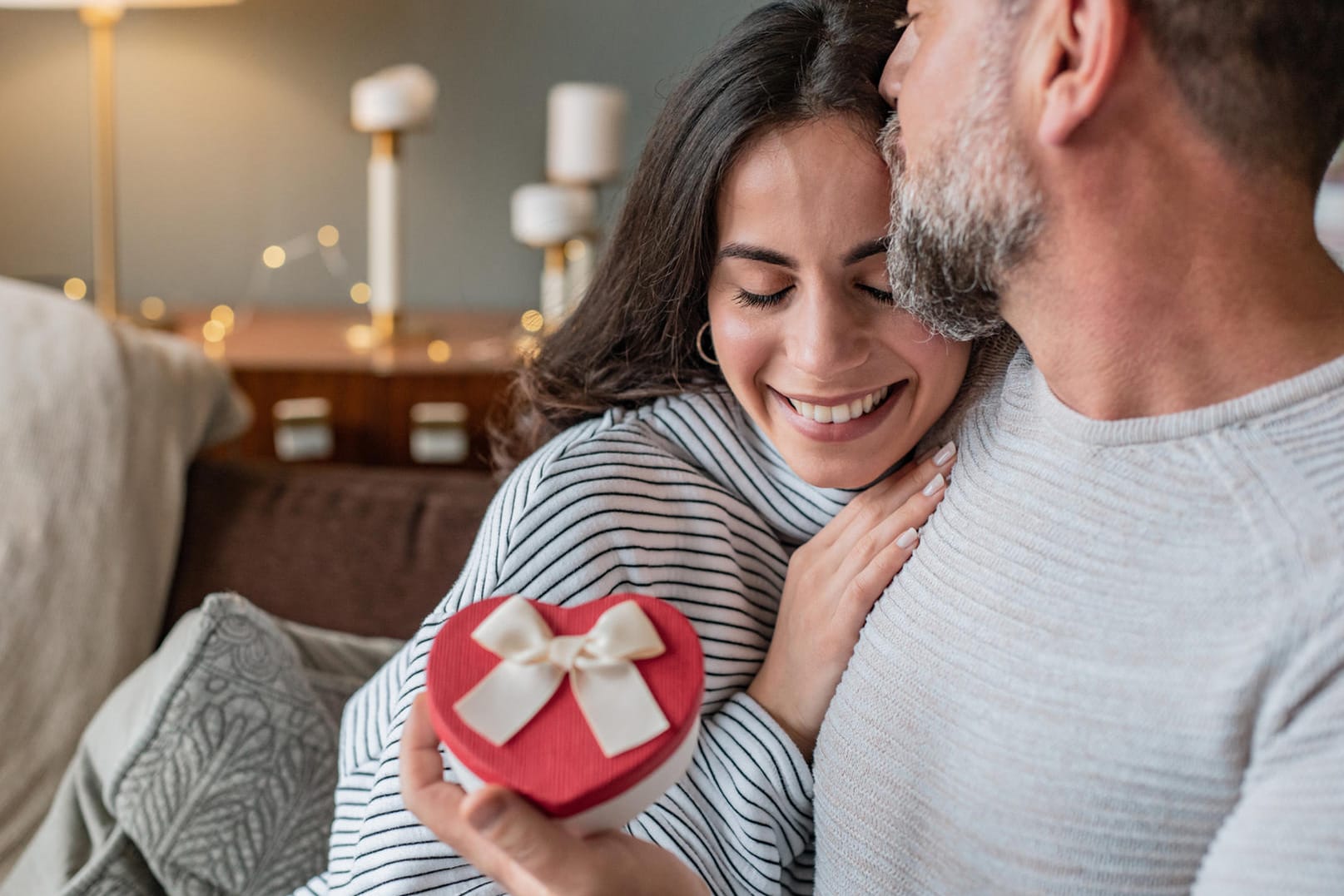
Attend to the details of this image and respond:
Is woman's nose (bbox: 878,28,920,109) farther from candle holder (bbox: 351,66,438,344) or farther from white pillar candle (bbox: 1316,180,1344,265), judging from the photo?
white pillar candle (bbox: 1316,180,1344,265)

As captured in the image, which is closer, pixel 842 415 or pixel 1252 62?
pixel 1252 62

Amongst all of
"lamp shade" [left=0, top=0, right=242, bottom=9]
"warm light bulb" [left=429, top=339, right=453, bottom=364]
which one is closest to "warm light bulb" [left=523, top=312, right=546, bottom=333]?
"warm light bulb" [left=429, top=339, right=453, bottom=364]

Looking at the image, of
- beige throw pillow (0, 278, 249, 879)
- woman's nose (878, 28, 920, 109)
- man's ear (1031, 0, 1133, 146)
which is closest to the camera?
man's ear (1031, 0, 1133, 146)

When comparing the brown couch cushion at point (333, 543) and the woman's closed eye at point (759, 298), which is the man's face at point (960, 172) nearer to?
the woman's closed eye at point (759, 298)

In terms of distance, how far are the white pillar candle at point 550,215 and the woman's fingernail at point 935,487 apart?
1.62 meters

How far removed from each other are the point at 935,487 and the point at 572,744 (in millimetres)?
466

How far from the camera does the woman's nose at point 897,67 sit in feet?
3.52

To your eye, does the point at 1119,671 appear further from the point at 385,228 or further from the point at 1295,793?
the point at 385,228

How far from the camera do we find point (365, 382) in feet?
8.12

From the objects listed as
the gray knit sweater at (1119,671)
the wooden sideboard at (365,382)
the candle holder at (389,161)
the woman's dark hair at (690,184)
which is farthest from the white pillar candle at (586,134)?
the gray knit sweater at (1119,671)

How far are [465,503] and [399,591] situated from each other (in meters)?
0.15

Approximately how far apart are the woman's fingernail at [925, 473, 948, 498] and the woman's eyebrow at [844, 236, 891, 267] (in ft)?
0.67

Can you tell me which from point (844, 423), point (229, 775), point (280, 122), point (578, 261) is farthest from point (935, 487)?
point (280, 122)

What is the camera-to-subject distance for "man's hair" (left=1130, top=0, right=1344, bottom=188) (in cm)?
88
